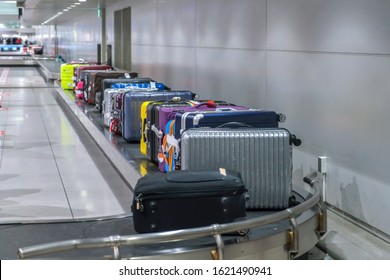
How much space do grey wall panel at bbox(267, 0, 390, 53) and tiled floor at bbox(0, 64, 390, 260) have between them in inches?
64.2

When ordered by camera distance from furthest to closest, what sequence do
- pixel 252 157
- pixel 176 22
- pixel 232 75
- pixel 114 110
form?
pixel 176 22 < pixel 232 75 < pixel 114 110 < pixel 252 157

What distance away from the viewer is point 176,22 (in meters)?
13.9

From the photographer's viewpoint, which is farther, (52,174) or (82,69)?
(82,69)

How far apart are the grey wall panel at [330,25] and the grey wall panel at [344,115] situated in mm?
116

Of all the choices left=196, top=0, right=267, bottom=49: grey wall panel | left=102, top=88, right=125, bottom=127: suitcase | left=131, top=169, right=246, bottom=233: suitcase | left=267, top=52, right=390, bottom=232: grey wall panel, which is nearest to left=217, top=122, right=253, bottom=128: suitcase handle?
left=267, top=52, right=390, bottom=232: grey wall panel

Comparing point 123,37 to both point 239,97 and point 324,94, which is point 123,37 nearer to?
point 239,97

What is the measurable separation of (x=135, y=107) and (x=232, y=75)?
6.49 ft

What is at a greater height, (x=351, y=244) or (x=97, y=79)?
(x=97, y=79)

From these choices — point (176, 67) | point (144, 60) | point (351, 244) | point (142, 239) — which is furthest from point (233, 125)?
point (144, 60)

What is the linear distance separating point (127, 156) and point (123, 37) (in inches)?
574

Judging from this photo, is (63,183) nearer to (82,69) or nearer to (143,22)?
(82,69)

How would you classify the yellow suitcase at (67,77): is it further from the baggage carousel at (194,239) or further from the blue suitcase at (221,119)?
the baggage carousel at (194,239)

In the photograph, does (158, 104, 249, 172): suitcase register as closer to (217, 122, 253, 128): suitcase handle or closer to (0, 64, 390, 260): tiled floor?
(217, 122, 253, 128): suitcase handle

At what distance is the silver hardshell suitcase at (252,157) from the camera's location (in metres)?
5.11
